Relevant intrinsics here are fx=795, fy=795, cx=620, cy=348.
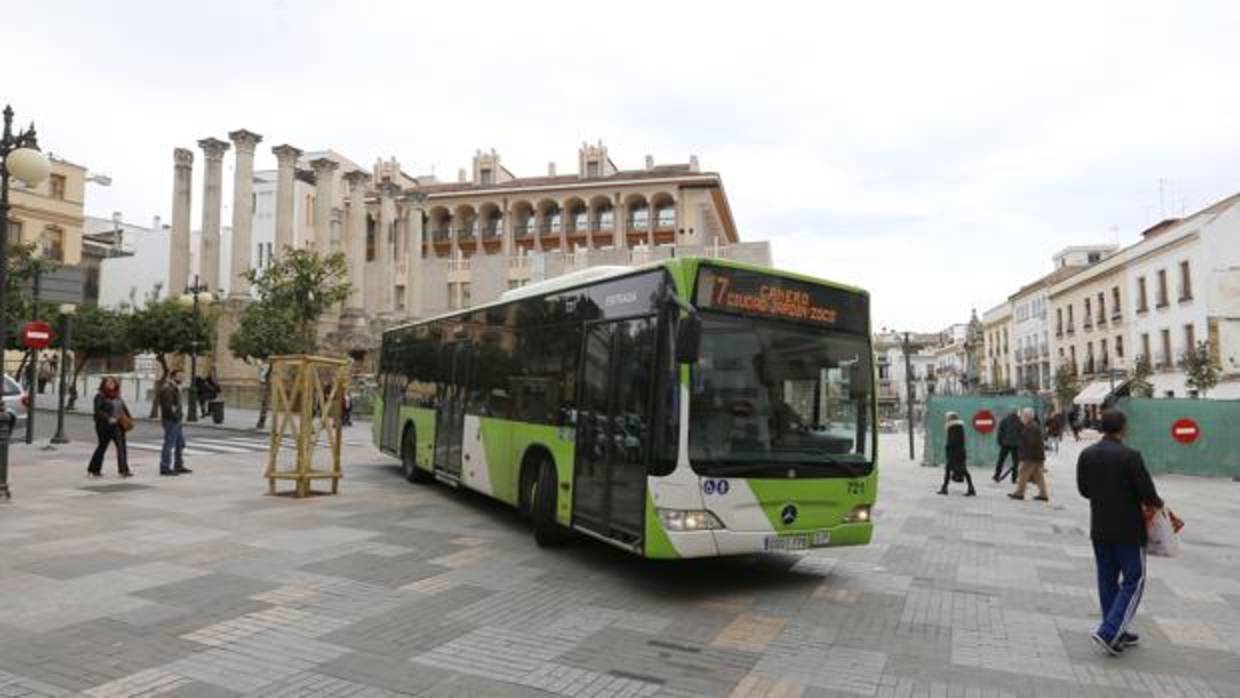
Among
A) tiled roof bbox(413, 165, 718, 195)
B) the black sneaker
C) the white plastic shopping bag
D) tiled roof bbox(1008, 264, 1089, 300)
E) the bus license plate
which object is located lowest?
the black sneaker

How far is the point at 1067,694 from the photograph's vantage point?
4.87 metres

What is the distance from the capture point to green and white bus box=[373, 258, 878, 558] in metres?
6.77

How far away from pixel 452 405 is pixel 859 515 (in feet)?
21.4

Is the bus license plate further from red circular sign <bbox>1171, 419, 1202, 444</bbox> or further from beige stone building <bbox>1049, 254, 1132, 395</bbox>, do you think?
beige stone building <bbox>1049, 254, 1132, 395</bbox>

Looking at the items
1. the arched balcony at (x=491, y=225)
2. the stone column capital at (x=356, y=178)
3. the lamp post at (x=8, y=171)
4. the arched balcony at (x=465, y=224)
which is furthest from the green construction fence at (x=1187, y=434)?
the arched balcony at (x=465, y=224)

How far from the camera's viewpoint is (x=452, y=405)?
11930 mm

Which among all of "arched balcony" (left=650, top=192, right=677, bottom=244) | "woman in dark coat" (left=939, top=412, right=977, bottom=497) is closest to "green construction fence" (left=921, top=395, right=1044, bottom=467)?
"woman in dark coat" (left=939, top=412, right=977, bottom=497)

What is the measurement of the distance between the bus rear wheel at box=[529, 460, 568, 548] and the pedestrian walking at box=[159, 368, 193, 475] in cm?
833

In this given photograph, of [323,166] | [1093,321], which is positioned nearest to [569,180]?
[323,166]

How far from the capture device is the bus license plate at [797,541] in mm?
7004

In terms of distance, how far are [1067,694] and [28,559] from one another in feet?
29.3

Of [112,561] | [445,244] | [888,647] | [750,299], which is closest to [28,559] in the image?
[112,561]

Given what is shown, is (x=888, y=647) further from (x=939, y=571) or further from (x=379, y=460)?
(x=379, y=460)

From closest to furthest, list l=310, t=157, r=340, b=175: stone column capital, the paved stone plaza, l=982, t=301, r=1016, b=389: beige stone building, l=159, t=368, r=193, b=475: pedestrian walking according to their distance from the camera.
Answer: the paved stone plaza, l=159, t=368, r=193, b=475: pedestrian walking, l=310, t=157, r=340, b=175: stone column capital, l=982, t=301, r=1016, b=389: beige stone building
